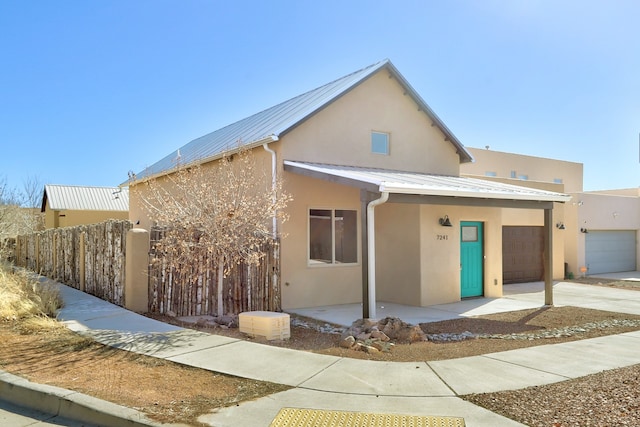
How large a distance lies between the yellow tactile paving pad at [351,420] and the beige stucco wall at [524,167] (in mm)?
17869

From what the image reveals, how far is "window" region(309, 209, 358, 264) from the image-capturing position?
12719mm

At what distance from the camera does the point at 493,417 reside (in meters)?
4.70

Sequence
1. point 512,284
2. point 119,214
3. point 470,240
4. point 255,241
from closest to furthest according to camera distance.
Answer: point 255,241
point 470,240
point 512,284
point 119,214

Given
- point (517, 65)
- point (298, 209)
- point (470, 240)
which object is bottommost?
point (470, 240)

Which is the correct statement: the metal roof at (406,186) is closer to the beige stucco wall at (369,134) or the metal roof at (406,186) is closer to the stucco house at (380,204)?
the stucco house at (380,204)

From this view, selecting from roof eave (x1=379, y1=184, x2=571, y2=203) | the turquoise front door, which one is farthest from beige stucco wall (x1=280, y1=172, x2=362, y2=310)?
the turquoise front door

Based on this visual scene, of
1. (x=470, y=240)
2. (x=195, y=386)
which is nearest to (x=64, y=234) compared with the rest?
(x=195, y=386)

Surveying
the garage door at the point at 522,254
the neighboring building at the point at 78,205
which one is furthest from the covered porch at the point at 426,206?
the neighboring building at the point at 78,205

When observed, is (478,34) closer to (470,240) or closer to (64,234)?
(470,240)

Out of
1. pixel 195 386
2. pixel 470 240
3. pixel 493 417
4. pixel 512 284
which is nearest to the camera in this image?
pixel 493 417

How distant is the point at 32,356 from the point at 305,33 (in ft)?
33.3

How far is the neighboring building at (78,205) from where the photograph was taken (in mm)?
32438

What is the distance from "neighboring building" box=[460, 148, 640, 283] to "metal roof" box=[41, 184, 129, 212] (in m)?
24.7

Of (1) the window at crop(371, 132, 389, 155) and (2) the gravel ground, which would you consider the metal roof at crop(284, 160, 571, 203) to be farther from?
(2) the gravel ground
